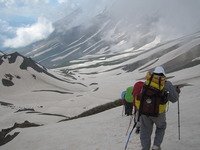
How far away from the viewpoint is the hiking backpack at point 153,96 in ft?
22.5

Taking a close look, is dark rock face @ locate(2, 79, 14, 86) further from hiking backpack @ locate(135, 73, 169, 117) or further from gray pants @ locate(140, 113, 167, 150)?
hiking backpack @ locate(135, 73, 169, 117)

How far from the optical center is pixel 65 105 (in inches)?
2028

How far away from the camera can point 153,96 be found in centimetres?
691

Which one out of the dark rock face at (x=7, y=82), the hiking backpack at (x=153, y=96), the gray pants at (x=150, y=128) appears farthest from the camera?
the dark rock face at (x=7, y=82)

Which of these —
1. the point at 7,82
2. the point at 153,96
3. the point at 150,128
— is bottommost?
the point at 150,128

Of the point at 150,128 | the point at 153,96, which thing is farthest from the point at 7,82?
the point at 153,96

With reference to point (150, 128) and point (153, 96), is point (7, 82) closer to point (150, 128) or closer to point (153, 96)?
point (150, 128)

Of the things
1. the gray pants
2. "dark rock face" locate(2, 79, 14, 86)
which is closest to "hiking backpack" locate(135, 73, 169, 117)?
the gray pants

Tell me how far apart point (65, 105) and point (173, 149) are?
146 feet

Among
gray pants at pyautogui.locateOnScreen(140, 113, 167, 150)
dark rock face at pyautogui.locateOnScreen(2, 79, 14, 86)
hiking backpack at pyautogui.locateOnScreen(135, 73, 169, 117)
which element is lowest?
gray pants at pyautogui.locateOnScreen(140, 113, 167, 150)

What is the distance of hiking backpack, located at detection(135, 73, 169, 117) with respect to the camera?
6.85m

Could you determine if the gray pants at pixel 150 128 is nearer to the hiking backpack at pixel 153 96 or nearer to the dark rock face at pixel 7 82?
the hiking backpack at pixel 153 96

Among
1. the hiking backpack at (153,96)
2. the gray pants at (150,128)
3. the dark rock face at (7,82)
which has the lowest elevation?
the gray pants at (150,128)

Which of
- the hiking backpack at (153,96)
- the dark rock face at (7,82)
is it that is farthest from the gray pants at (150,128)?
the dark rock face at (7,82)
